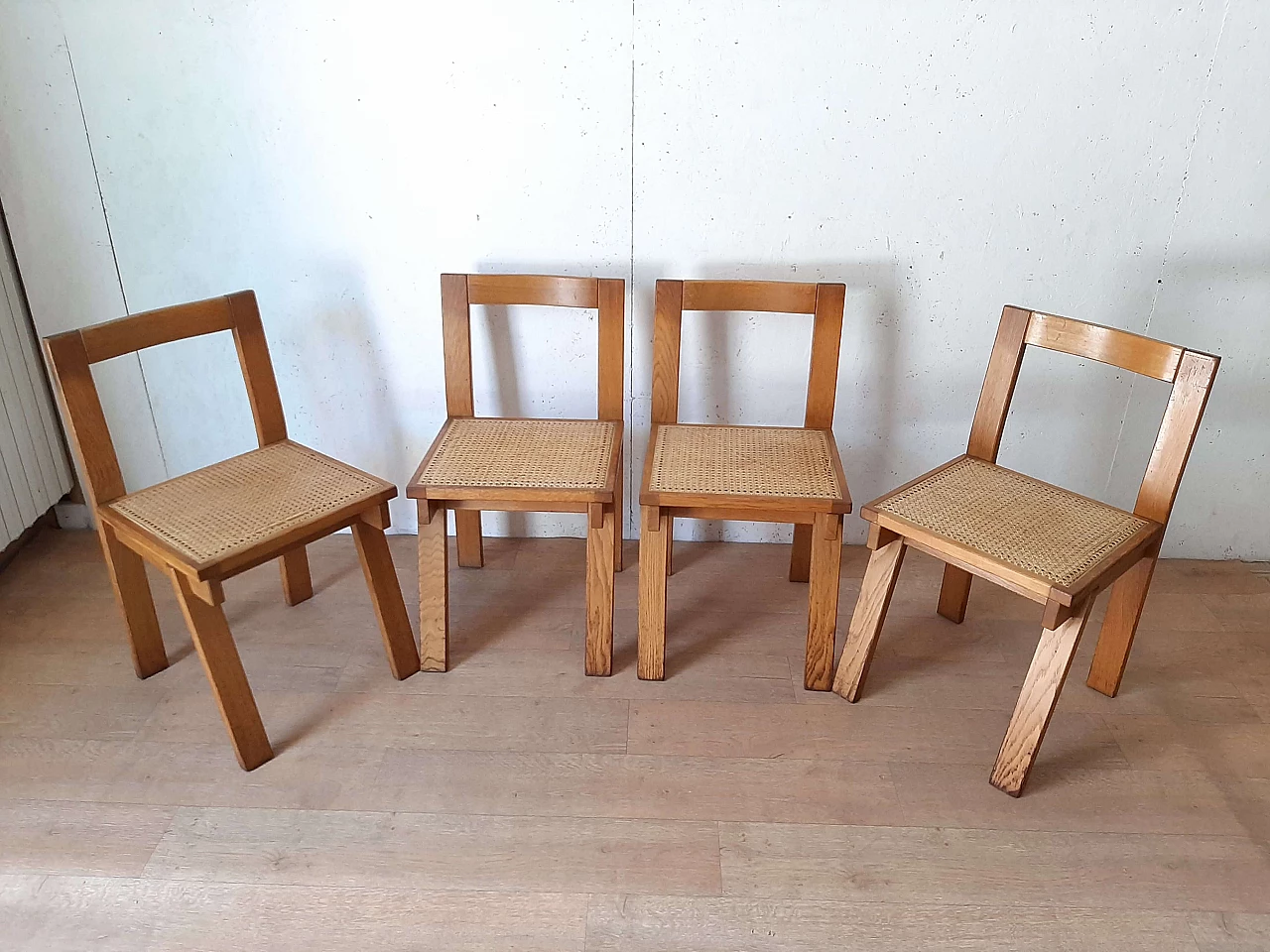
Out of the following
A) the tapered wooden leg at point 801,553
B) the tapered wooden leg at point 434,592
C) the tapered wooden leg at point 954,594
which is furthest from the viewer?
the tapered wooden leg at point 801,553

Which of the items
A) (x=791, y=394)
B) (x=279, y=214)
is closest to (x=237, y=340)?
(x=279, y=214)

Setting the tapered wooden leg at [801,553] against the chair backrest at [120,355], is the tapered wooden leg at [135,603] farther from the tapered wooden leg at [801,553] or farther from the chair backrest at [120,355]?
the tapered wooden leg at [801,553]

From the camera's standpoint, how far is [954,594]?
2.26 m

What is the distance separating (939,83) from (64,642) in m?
2.39

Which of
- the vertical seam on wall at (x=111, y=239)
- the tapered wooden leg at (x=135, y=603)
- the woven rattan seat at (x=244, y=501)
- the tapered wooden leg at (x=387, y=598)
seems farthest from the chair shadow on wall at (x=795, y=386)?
the vertical seam on wall at (x=111, y=239)

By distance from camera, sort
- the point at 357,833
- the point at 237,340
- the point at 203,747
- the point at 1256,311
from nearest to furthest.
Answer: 1. the point at 357,833
2. the point at 203,747
3. the point at 237,340
4. the point at 1256,311

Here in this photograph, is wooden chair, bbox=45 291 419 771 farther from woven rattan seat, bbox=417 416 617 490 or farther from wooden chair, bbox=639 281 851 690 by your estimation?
wooden chair, bbox=639 281 851 690

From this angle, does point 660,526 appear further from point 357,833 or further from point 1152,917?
point 1152,917

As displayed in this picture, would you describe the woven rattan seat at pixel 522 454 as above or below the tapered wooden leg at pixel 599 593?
above

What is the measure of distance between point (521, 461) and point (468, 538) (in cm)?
50

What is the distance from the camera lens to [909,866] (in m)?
1.64

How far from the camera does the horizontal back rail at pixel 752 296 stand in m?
2.12

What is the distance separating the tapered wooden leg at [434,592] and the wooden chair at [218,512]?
0.04 meters

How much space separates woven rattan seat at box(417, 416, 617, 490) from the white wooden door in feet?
3.72
